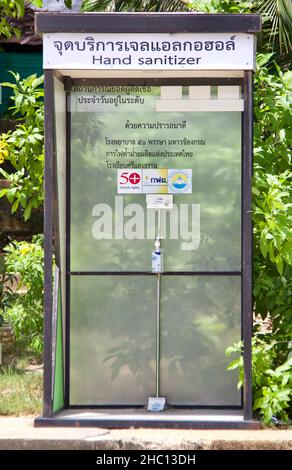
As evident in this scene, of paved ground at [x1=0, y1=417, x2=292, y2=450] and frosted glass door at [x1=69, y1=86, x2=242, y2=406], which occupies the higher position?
frosted glass door at [x1=69, y1=86, x2=242, y2=406]

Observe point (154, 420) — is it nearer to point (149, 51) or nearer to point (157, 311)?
point (157, 311)

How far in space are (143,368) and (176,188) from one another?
4.26 feet

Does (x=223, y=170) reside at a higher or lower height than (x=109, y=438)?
higher

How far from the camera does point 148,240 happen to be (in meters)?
7.37

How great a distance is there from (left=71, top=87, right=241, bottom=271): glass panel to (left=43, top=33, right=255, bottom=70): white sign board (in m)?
0.43

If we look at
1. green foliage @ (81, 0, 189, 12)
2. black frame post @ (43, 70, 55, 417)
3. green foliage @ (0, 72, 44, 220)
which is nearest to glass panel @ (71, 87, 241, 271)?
black frame post @ (43, 70, 55, 417)

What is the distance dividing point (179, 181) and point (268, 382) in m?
1.52

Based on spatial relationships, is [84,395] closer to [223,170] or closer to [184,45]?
[223,170]

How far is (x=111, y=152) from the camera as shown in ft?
24.0

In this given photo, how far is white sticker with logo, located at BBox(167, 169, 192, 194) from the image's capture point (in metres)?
7.29

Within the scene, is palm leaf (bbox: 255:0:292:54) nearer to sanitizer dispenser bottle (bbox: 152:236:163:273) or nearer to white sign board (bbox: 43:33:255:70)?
white sign board (bbox: 43:33:255:70)

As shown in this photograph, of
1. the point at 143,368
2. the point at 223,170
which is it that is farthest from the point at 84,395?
the point at 223,170

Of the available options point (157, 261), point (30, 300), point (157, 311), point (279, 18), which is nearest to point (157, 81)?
point (157, 261)

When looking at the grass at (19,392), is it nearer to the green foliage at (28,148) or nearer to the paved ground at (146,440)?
the paved ground at (146,440)
